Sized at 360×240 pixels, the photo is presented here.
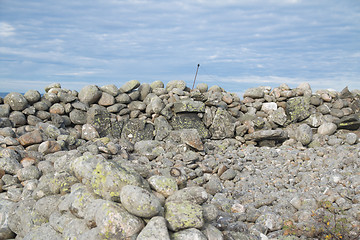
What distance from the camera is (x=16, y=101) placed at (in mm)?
13625

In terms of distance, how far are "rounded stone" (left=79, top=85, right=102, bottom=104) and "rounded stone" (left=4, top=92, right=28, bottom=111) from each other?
8.21 ft

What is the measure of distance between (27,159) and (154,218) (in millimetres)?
6540

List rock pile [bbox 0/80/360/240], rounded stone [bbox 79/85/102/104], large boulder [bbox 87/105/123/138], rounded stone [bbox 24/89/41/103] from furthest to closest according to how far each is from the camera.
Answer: rounded stone [bbox 79/85/102/104] < rounded stone [bbox 24/89/41/103] < large boulder [bbox 87/105/123/138] < rock pile [bbox 0/80/360/240]

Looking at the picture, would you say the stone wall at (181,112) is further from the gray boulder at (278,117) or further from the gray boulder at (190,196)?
the gray boulder at (190,196)

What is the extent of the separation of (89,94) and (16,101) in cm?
314

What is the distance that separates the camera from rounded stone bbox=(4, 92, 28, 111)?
13.6 m

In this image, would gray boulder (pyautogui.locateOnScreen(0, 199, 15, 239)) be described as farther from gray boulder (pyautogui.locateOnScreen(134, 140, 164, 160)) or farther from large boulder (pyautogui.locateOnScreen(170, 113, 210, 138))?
large boulder (pyautogui.locateOnScreen(170, 113, 210, 138))

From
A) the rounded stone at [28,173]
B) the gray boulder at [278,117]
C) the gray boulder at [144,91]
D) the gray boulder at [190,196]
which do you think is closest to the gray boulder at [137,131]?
the gray boulder at [144,91]

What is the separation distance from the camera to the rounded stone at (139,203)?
15.4 ft

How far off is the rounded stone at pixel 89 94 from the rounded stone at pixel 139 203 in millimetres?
10744

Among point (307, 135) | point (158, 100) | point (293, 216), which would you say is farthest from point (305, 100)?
point (293, 216)

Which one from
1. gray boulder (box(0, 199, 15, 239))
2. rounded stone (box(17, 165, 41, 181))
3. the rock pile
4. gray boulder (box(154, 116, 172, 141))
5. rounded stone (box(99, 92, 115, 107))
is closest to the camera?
the rock pile

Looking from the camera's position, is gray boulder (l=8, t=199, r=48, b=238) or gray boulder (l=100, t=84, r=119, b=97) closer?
gray boulder (l=8, t=199, r=48, b=238)

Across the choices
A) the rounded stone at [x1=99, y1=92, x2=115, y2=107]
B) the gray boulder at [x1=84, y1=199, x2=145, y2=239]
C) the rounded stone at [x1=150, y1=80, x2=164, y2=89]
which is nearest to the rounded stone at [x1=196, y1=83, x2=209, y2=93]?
the rounded stone at [x1=150, y1=80, x2=164, y2=89]
